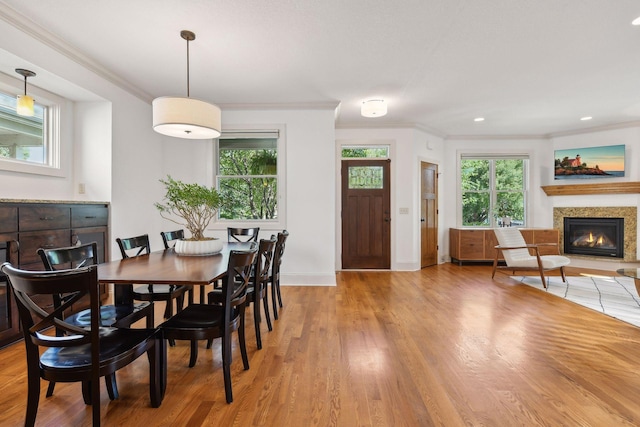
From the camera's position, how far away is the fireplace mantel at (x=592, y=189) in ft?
17.7

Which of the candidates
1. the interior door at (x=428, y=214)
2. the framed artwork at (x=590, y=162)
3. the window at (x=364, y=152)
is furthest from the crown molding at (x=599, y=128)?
the window at (x=364, y=152)

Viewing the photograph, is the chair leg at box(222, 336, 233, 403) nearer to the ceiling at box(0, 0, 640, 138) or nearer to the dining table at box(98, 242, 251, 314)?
the dining table at box(98, 242, 251, 314)

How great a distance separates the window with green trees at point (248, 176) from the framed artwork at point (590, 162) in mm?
5549

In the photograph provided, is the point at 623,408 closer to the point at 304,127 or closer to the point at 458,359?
the point at 458,359

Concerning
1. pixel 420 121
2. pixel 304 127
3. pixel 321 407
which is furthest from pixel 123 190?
pixel 420 121

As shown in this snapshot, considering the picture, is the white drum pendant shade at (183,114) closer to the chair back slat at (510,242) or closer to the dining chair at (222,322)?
the dining chair at (222,322)

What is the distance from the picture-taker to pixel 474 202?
6.36 meters

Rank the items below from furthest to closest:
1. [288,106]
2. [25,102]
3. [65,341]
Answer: [288,106] < [25,102] < [65,341]

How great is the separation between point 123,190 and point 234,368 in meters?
2.78

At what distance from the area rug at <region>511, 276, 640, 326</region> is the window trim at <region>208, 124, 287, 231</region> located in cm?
370

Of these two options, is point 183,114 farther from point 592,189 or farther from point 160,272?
point 592,189

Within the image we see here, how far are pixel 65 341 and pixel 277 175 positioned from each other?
11.2ft

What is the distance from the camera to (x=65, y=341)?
4.20ft

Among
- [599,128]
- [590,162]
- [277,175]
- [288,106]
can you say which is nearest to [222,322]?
[277,175]
